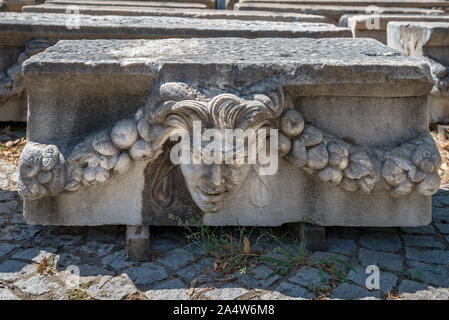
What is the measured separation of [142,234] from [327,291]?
35.2 inches

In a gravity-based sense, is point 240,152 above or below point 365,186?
above

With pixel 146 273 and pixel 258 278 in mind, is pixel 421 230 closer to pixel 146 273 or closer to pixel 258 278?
pixel 258 278

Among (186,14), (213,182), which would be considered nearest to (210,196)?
(213,182)

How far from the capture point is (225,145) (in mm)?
2305

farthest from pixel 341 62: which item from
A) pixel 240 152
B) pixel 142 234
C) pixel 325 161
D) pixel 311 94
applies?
pixel 142 234

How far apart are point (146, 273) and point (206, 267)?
27cm

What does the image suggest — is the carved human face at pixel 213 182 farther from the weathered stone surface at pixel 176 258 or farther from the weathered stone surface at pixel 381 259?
the weathered stone surface at pixel 381 259

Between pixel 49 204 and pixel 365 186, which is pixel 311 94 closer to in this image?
pixel 365 186

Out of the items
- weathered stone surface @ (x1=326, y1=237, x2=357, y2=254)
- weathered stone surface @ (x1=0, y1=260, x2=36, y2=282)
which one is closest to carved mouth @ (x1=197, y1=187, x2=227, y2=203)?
weathered stone surface @ (x1=326, y1=237, x2=357, y2=254)

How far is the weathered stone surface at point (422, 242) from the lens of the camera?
2.62 m

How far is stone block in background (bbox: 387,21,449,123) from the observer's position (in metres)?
4.16

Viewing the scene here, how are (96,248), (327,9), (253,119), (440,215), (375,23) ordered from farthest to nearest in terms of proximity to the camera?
(327,9), (375,23), (440,215), (96,248), (253,119)

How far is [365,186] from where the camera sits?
2.46m

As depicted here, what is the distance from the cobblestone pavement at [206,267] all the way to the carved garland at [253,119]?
31 centimetres
